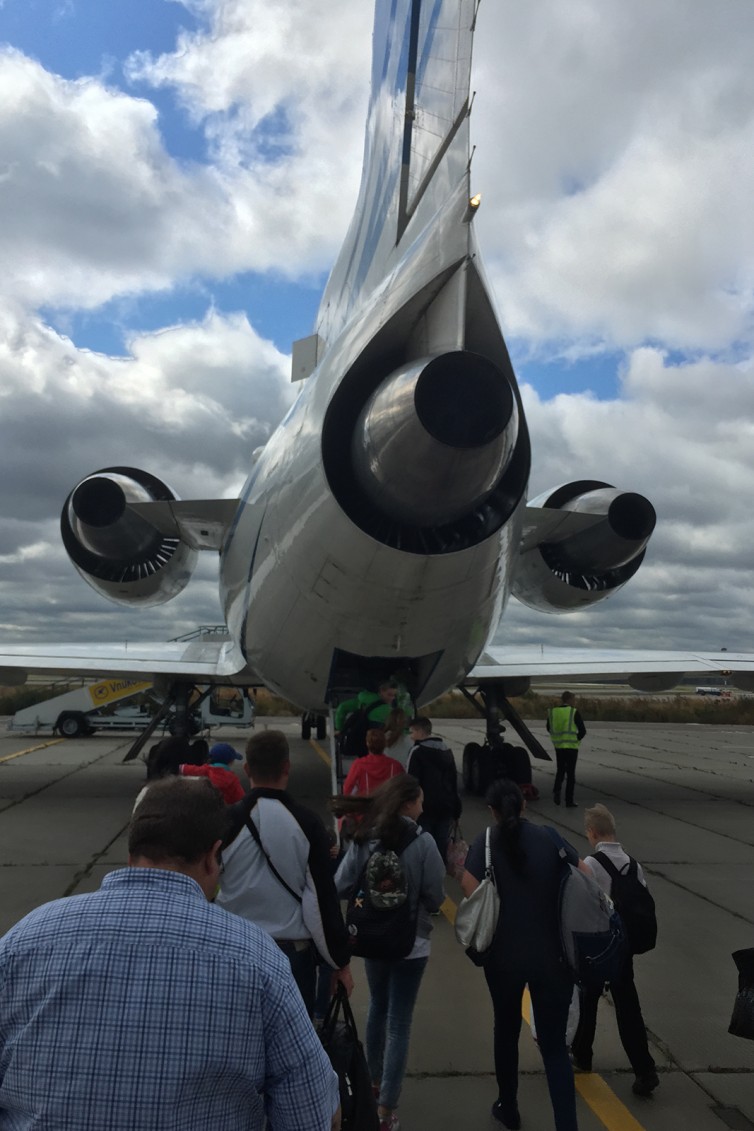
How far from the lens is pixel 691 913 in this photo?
21.1 feet

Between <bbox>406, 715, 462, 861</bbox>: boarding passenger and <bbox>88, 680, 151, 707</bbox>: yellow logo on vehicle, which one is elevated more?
<bbox>406, 715, 462, 861</bbox>: boarding passenger

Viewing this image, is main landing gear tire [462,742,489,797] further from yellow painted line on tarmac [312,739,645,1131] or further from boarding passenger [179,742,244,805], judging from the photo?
yellow painted line on tarmac [312,739,645,1131]

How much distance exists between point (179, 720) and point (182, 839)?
11.3 m

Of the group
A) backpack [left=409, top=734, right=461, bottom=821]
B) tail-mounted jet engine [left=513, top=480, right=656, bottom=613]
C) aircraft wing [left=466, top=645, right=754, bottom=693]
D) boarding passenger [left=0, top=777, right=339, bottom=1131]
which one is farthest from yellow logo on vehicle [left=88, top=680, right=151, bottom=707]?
boarding passenger [left=0, top=777, right=339, bottom=1131]

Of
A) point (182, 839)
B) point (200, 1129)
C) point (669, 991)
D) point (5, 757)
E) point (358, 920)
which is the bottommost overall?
point (5, 757)

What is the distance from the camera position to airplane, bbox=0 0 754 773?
5.02m

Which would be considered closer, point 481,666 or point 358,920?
point 358,920

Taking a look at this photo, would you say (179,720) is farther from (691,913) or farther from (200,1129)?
(200,1129)

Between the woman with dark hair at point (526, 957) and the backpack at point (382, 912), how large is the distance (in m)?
0.30

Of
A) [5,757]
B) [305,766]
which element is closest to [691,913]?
[305,766]

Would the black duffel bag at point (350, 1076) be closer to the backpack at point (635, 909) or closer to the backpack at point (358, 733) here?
the backpack at point (635, 909)

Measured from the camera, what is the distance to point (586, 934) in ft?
10.7

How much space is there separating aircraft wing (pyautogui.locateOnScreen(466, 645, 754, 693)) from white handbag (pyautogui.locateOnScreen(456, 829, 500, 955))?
8789 mm

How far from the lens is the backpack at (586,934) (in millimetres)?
3232
